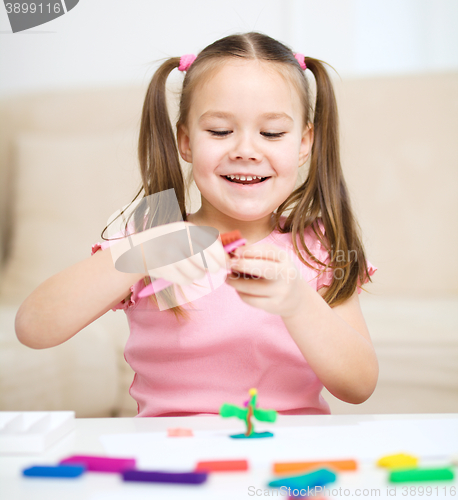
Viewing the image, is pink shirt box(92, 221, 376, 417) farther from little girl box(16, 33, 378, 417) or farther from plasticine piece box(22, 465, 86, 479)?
plasticine piece box(22, 465, 86, 479)

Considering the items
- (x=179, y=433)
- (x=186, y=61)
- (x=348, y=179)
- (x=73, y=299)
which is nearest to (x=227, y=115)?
(x=186, y=61)

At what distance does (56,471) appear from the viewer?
332 millimetres

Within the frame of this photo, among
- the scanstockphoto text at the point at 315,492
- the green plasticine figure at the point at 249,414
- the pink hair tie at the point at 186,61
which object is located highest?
the pink hair tie at the point at 186,61

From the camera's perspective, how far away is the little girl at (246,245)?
0.62 m

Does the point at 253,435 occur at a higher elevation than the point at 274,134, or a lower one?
lower

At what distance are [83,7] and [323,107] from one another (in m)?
0.90

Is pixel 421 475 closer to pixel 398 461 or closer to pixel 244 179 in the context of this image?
pixel 398 461

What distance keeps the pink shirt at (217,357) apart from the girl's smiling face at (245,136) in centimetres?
14

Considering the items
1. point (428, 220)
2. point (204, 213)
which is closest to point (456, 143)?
point (428, 220)

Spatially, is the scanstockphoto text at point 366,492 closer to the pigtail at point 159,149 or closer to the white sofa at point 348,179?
the pigtail at point 159,149

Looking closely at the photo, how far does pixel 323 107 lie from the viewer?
82cm
